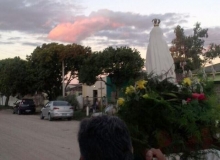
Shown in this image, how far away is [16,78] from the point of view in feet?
135

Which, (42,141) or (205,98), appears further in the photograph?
(42,141)

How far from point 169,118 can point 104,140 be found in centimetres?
159

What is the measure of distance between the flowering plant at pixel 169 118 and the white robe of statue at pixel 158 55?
1.08 m

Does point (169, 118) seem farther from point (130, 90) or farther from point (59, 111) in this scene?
point (59, 111)

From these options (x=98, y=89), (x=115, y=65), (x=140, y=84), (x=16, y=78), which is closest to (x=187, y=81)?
(x=140, y=84)

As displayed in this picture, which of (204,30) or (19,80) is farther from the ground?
(204,30)

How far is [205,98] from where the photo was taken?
3.58 m

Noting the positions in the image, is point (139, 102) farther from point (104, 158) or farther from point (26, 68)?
point (26, 68)

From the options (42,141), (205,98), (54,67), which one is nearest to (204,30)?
(54,67)

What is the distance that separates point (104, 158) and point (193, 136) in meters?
1.69

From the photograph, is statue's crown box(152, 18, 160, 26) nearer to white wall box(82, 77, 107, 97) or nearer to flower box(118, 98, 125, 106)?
flower box(118, 98, 125, 106)

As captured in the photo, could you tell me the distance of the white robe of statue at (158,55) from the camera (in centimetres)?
479

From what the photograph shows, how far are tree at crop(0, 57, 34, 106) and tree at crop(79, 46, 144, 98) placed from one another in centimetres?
1304

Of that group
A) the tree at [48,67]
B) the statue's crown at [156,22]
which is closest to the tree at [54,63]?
the tree at [48,67]
